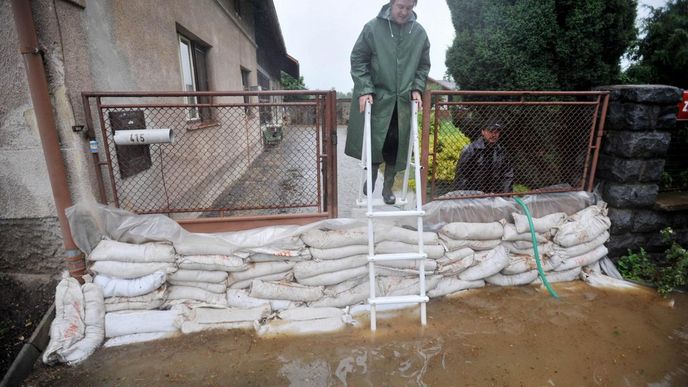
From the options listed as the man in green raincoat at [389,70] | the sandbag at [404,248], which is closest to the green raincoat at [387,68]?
the man in green raincoat at [389,70]

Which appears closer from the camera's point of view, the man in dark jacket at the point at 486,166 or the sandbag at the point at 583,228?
the sandbag at the point at 583,228

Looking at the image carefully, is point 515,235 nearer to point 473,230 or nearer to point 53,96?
point 473,230

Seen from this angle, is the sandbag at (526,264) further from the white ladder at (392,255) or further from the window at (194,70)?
the window at (194,70)

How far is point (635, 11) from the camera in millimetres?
3506

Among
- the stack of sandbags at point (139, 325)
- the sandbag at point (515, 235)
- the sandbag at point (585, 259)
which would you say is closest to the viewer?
the stack of sandbags at point (139, 325)

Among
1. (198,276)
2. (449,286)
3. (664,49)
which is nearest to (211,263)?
(198,276)

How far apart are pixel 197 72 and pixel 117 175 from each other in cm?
315

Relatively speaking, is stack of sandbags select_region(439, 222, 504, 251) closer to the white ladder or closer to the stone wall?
the white ladder

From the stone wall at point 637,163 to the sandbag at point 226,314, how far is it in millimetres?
3354

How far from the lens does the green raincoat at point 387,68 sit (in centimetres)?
265

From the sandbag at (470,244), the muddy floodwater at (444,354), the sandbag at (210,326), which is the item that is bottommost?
the muddy floodwater at (444,354)

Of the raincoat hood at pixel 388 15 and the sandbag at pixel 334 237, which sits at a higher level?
the raincoat hood at pixel 388 15

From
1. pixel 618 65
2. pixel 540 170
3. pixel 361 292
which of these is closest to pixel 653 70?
pixel 618 65

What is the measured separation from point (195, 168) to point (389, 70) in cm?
299
